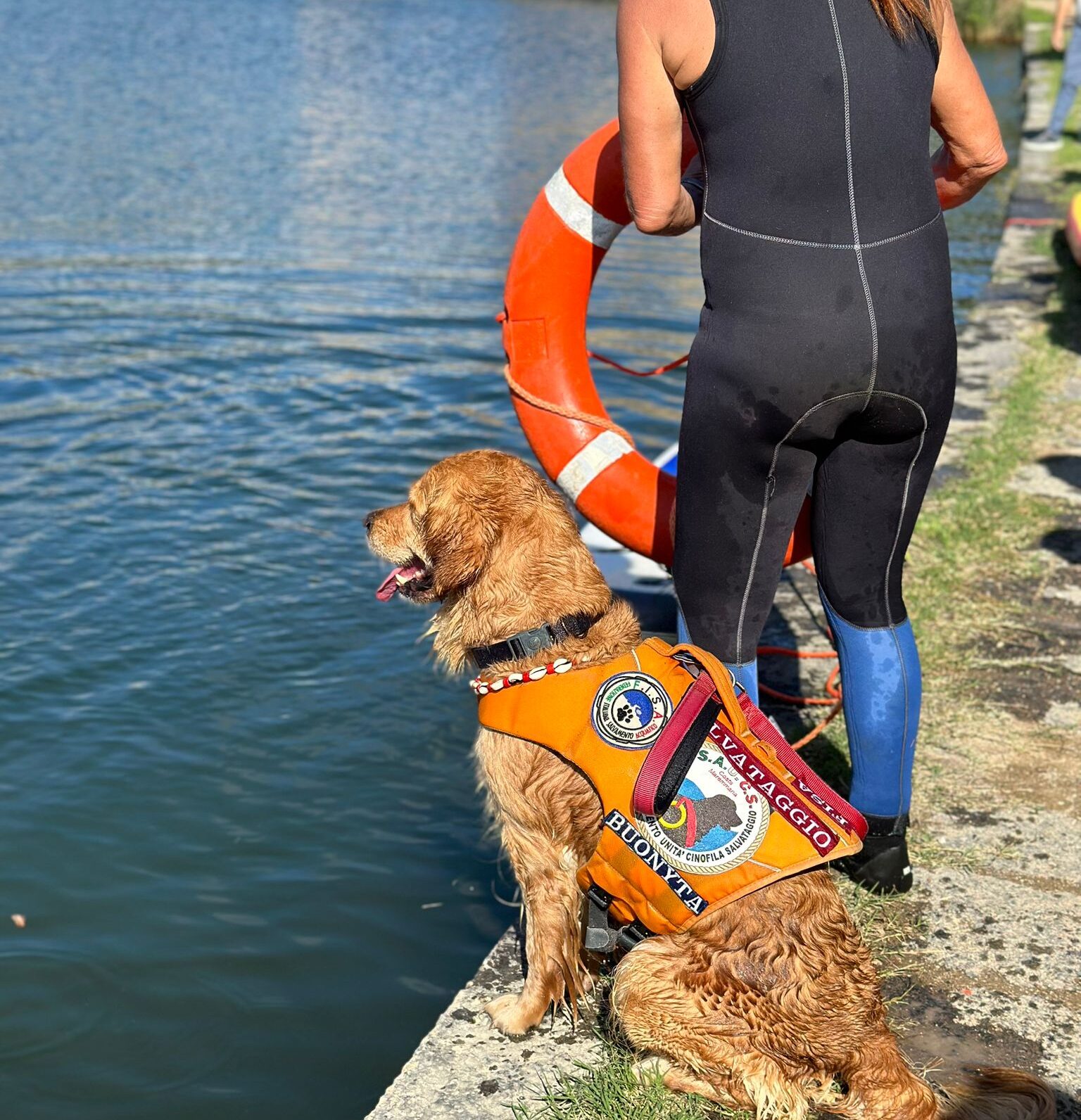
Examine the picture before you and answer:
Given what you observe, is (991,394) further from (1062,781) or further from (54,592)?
(54,592)

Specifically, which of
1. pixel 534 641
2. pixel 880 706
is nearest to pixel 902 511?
pixel 880 706

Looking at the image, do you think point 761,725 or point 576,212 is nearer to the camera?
point 761,725

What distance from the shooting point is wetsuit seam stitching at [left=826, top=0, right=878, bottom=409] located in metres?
2.69

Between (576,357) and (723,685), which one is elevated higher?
(576,357)

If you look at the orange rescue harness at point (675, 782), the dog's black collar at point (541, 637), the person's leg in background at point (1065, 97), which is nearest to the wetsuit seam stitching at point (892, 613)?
the orange rescue harness at point (675, 782)

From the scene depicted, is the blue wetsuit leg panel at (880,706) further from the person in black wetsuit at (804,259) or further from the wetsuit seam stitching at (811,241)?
the wetsuit seam stitching at (811,241)

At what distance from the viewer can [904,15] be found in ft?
8.94

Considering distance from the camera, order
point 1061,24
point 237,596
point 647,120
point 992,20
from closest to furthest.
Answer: point 647,120
point 237,596
point 1061,24
point 992,20

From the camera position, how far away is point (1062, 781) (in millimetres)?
4102

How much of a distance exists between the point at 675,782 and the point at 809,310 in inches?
44.9

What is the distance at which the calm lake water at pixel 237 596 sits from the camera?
4.10m

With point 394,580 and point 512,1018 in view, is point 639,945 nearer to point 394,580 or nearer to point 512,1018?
point 512,1018

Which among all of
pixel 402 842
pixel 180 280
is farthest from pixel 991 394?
pixel 180 280

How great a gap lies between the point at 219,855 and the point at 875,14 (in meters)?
3.79
